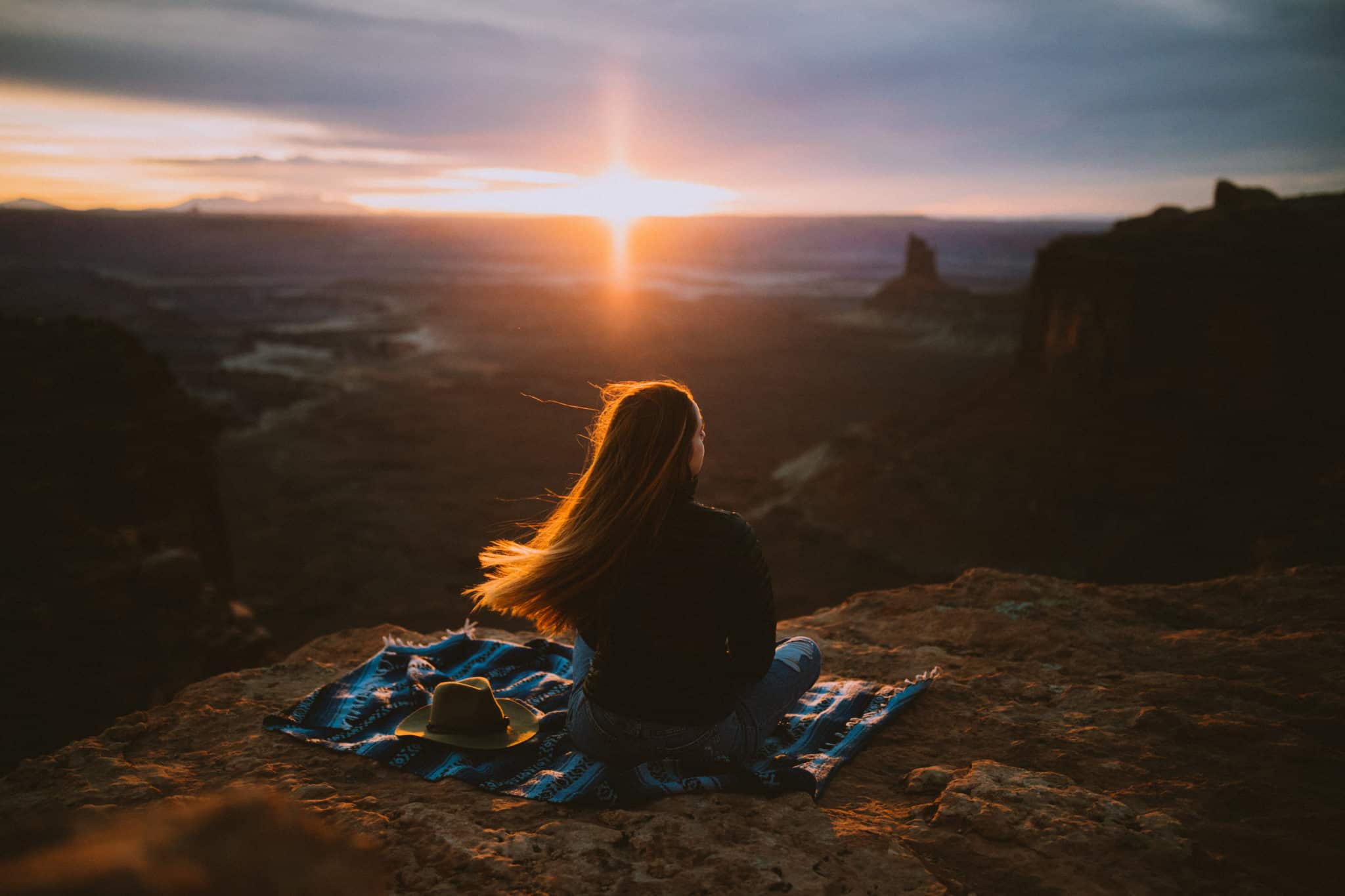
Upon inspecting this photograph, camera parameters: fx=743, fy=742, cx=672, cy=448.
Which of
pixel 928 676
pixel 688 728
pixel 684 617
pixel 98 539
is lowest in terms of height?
pixel 98 539

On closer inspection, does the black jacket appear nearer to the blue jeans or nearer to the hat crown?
the blue jeans

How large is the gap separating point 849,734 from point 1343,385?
19728mm

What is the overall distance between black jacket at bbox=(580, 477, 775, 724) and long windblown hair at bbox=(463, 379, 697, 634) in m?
0.07

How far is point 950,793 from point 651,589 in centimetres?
141

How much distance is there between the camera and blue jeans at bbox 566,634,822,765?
286 cm

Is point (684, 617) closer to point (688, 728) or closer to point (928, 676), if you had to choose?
point (688, 728)

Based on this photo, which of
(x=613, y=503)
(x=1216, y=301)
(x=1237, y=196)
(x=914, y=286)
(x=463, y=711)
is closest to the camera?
(x=613, y=503)

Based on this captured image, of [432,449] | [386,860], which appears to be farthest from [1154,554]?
[432,449]

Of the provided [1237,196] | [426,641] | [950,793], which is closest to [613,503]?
[950,793]

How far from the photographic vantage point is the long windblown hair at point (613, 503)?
2.59 m

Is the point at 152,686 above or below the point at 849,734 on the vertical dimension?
below

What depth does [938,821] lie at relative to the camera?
2688 mm

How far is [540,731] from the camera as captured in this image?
3.26 m

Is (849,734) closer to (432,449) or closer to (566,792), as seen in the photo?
(566,792)
